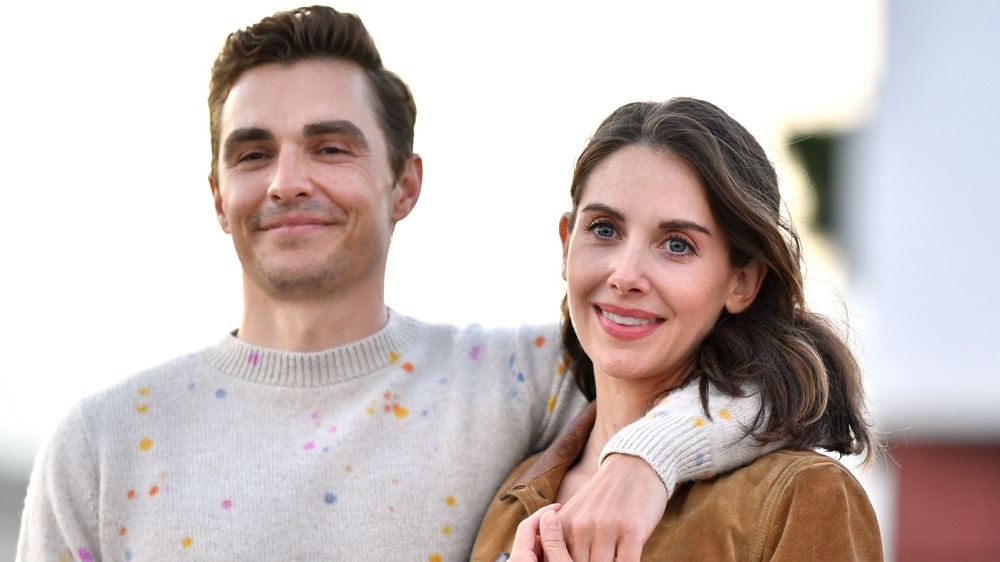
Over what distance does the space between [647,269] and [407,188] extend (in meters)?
0.97

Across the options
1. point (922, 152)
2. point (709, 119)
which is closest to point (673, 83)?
point (922, 152)

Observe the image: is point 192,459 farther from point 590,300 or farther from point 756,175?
point 756,175

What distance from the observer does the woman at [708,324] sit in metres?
2.20

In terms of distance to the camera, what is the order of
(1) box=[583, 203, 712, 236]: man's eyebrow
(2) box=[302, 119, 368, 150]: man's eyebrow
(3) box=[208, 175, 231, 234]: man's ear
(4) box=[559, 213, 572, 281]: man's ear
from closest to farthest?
(1) box=[583, 203, 712, 236]: man's eyebrow, (4) box=[559, 213, 572, 281]: man's ear, (2) box=[302, 119, 368, 150]: man's eyebrow, (3) box=[208, 175, 231, 234]: man's ear

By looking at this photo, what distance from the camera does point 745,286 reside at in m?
2.45

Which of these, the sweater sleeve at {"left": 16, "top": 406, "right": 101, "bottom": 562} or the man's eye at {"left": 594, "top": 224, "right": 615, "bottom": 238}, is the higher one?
the man's eye at {"left": 594, "top": 224, "right": 615, "bottom": 238}

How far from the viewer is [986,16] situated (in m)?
6.72

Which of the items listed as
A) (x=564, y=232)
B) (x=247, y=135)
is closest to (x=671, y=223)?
(x=564, y=232)

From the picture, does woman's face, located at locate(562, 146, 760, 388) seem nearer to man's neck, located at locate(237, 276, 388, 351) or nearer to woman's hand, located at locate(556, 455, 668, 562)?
woman's hand, located at locate(556, 455, 668, 562)

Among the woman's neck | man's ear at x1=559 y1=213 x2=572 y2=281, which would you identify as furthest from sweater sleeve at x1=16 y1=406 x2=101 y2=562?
man's ear at x1=559 y1=213 x2=572 y2=281

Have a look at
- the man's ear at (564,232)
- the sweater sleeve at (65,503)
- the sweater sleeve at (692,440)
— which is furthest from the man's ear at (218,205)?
the sweater sleeve at (692,440)

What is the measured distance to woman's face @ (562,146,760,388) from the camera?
233cm

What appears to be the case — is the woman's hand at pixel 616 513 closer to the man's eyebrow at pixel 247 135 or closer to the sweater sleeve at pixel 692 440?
the sweater sleeve at pixel 692 440

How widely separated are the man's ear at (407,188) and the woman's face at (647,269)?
739 millimetres
